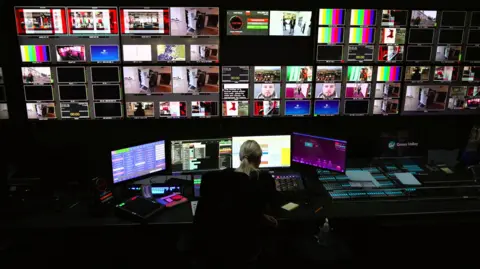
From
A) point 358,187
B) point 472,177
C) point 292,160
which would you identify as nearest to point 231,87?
point 292,160

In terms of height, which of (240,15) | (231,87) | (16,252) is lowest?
(16,252)

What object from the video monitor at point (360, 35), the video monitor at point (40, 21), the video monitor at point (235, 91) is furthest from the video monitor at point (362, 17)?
the video monitor at point (40, 21)

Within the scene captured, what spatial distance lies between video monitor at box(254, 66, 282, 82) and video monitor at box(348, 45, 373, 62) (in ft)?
2.47

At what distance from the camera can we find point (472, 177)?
3.74 metres

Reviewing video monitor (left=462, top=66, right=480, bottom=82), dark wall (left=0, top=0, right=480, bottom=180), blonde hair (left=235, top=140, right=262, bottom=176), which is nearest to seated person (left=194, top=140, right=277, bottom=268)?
blonde hair (left=235, top=140, right=262, bottom=176)

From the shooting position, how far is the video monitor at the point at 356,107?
4336mm

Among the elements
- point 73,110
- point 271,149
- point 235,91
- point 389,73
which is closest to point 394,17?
point 389,73

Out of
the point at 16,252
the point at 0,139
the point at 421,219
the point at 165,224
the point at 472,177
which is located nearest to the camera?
the point at 165,224

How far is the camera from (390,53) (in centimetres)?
422

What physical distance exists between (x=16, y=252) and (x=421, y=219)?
11.1 feet

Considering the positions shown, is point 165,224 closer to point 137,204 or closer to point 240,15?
point 137,204

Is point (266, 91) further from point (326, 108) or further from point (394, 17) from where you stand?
point (394, 17)

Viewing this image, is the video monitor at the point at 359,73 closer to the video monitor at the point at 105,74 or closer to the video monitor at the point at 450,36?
the video monitor at the point at 450,36

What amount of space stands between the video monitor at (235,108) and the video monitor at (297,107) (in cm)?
44
